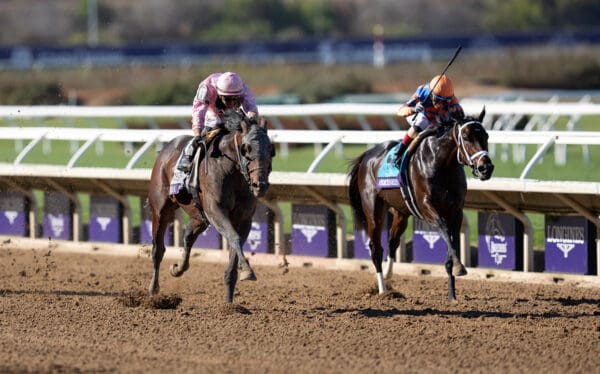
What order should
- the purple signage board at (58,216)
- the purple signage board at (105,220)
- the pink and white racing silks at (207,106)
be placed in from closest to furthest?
the pink and white racing silks at (207,106) → the purple signage board at (105,220) → the purple signage board at (58,216)

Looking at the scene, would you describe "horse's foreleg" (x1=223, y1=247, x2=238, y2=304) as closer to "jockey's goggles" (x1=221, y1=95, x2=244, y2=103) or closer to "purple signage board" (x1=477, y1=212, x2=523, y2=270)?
"jockey's goggles" (x1=221, y1=95, x2=244, y2=103)

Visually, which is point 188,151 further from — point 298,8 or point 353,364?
point 298,8

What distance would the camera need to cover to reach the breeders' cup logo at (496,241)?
10.1 metres

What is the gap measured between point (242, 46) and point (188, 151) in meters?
28.6

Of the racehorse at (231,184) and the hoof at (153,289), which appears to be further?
the hoof at (153,289)

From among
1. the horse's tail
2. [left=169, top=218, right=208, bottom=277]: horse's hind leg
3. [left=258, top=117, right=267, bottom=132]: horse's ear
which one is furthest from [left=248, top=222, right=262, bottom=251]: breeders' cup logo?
[left=258, top=117, right=267, bottom=132]: horse's ear

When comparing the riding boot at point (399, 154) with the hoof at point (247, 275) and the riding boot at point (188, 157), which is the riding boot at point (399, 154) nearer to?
the riding boot at point (188, 157)

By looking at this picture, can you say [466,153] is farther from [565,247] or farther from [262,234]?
[262,234]

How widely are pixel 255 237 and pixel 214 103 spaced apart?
293 cm

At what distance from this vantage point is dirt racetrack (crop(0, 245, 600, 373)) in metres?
6.40

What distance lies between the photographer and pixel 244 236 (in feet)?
27.9

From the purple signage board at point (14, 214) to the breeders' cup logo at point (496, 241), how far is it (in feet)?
17.4

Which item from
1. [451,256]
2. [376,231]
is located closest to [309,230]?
[376,231]

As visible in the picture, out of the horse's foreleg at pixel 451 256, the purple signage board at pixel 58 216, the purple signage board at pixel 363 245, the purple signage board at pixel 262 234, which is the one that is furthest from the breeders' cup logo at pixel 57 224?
the horse's foreleg at pixel 451 256
